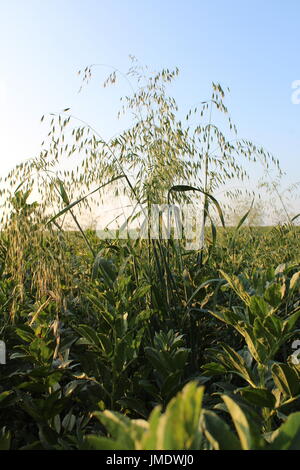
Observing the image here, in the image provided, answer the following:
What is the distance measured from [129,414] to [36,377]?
330mm

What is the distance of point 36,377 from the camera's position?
1544 millimetres

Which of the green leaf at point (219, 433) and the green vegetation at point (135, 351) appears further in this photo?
the green vegetation at point (135, 351)

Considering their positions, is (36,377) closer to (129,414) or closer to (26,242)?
(129,414)

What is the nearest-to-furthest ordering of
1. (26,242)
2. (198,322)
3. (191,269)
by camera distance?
1. (26,242)
2. (198,322)
3. (191,269)

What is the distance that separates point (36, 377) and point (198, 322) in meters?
0.77

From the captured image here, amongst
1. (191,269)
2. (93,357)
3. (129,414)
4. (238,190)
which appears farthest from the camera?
(238,190)

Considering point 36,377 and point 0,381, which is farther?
point 0,381

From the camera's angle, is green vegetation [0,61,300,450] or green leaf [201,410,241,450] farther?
green vegetation [0,61,300,450]

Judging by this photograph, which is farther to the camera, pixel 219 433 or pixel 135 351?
pixel 135 351

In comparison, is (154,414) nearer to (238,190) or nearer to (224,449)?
(224,449)

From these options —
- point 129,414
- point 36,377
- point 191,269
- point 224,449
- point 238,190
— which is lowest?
point 129,414

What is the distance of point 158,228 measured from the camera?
2.13 m
